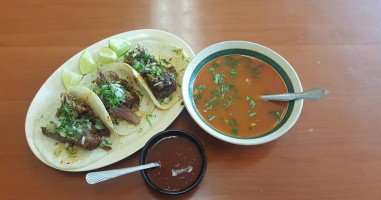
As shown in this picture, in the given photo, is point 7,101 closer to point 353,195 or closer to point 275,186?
point 275,186

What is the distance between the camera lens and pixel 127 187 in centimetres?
181

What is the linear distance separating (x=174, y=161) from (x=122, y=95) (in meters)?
0.64

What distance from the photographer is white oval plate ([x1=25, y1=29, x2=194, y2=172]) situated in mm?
1840

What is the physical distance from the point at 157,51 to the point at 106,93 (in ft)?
1.89

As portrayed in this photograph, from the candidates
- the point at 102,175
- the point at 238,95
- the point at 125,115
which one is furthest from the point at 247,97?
the point at 102,175

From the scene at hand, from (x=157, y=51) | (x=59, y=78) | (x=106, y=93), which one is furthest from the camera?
(x=157, y=51)

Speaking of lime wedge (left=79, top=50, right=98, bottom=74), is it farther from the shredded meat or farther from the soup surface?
the soup surface

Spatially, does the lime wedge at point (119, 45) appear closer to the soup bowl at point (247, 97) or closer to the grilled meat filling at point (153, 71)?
the grilled meat filling at point (153, 71)

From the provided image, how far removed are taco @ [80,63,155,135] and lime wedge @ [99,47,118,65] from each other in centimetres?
5

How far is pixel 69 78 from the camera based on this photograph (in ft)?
6.89

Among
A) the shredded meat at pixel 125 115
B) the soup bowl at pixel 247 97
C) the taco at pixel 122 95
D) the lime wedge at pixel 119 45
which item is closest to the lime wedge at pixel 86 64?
the taco at pixel 122 95

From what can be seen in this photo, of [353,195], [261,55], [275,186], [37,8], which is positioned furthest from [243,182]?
[37,8]

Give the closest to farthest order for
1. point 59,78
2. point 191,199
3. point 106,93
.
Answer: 1. point 191,199
2. point 106,93
3. point 59,78

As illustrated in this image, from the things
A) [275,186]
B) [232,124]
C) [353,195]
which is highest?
[232,124]
